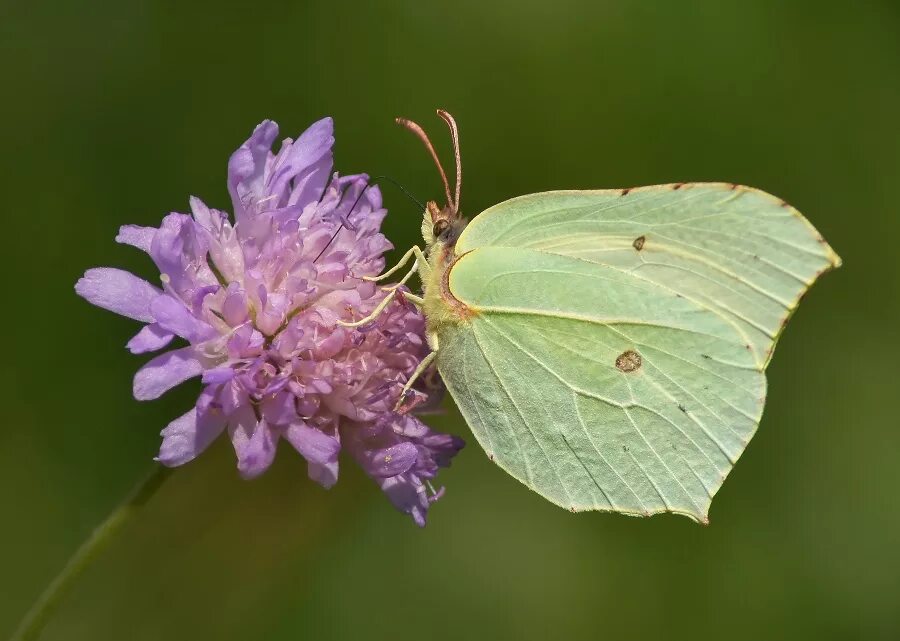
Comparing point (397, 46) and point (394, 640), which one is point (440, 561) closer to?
point (394, 640)

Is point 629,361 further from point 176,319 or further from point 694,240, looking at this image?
point 176,319

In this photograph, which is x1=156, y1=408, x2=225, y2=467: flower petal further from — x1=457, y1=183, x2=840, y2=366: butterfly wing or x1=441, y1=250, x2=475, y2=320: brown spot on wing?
x1=457, y1=183, x2=840, y2=366: butterfly wing

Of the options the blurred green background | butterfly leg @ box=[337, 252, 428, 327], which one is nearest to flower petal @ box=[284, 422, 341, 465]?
butterfly leg @ box=[337, 252, 428, 327]

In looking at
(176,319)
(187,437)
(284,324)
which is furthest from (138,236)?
(187,437)

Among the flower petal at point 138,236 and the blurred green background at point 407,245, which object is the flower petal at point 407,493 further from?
the blurred green background at point 407,245

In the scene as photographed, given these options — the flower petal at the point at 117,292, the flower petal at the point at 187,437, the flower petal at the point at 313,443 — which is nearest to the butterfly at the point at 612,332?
the flower petal at the point at 313,443

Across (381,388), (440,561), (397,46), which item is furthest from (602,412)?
(397,46)
